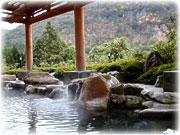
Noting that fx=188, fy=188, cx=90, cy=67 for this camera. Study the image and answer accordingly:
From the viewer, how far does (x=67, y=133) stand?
7.75 feet

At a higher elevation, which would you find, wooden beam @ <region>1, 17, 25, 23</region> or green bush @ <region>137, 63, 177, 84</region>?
wooden beam @ <region>1, 17, 25, 23</region>

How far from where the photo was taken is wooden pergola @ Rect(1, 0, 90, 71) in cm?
618

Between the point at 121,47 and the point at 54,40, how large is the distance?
37.6ft

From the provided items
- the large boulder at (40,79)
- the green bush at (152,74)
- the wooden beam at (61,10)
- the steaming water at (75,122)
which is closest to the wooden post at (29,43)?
the wooden beam at (61,10)

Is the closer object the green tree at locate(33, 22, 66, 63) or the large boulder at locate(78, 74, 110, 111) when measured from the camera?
the large boulder at locate(78, 74, 110, 111)

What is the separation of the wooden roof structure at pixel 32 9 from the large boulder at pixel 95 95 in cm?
316

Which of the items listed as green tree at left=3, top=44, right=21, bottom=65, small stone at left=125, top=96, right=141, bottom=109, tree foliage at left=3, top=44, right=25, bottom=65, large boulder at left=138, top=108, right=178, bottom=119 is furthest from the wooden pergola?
green tree at left=3, top=44, right=21, bottom=65

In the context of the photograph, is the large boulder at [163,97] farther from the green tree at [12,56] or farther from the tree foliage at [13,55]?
the green tree at [12,56]

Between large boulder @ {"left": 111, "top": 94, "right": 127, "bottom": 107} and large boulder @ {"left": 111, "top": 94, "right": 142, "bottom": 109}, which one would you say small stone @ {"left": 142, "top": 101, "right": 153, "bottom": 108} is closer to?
large boulder @ {"left": 111, "top": 94, "right": 142, "bottom": 109}

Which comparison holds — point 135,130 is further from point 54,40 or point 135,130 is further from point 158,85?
point 54,40

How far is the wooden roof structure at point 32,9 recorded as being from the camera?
6.96 metres

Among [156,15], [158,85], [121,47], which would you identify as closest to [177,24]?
[158,85]

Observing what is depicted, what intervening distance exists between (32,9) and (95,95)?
6481 mm

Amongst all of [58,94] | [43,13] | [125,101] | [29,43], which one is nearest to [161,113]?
[125,101]
